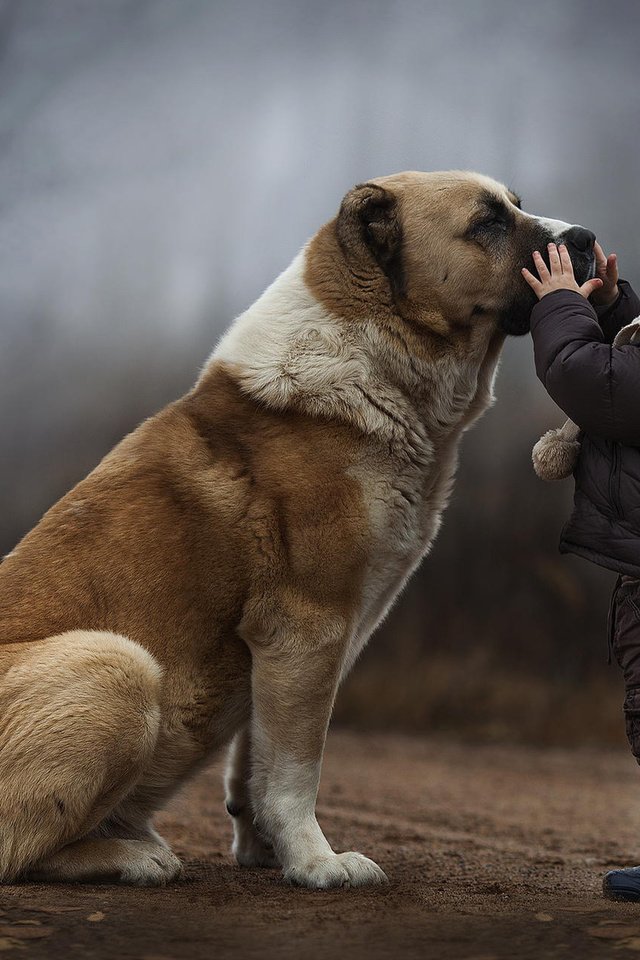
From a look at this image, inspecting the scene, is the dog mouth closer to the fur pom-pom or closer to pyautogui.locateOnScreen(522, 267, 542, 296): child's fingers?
pyautogui.locateOnScreen(522, 267, 542, 296): child's fingers

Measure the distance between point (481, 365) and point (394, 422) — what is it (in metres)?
0.47

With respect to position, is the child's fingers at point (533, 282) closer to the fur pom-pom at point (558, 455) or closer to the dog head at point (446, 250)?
the dog head at point (446, 250)

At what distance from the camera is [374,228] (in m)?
3.90

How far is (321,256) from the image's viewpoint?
3.98m

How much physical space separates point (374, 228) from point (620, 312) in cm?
91

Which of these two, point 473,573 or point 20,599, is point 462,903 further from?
point 473,573

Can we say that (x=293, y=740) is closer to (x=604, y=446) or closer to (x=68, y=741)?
(x=68, y=741)

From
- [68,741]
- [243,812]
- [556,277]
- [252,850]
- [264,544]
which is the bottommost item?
[252,850]

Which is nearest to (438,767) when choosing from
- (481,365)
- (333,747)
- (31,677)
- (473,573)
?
(333,747)

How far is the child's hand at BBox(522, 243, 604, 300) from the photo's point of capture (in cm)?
348

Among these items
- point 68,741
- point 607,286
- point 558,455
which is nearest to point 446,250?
point 607,286

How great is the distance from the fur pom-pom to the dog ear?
0.84 metres

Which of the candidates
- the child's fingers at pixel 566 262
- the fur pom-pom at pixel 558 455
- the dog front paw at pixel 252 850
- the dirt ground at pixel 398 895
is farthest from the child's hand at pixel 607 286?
the dog front paw at pixel 252 850

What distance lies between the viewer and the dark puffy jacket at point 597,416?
3.14 meters
